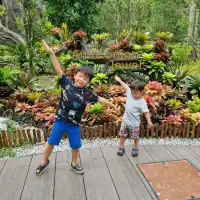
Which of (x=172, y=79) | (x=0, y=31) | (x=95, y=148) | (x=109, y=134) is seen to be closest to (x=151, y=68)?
(x=172, y=79)

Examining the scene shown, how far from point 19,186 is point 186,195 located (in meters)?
1.79

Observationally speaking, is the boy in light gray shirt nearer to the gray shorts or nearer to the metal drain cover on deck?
the gray shorts

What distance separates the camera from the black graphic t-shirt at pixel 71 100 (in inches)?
101

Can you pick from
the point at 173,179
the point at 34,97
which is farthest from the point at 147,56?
Answer: the point at 173,179

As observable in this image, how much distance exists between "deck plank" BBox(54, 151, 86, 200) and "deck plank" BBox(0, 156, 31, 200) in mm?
390

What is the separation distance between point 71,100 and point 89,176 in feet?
3.11

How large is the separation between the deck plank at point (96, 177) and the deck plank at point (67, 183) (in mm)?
77

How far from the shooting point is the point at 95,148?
3.52 meters

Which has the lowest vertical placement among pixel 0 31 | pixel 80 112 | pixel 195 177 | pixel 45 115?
pixel 195 177

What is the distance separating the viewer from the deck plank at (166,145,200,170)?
10.4ft

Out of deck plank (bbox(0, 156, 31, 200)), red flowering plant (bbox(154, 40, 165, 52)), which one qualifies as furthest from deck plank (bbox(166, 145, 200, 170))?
red flowering plant (bbox(154, 40, 165, 52))

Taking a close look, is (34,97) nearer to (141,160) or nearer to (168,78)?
(141,160)

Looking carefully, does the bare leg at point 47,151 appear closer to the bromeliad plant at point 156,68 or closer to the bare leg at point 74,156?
the bare leg at point 74,156

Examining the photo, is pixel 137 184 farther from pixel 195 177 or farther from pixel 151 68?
pixel 151 68
